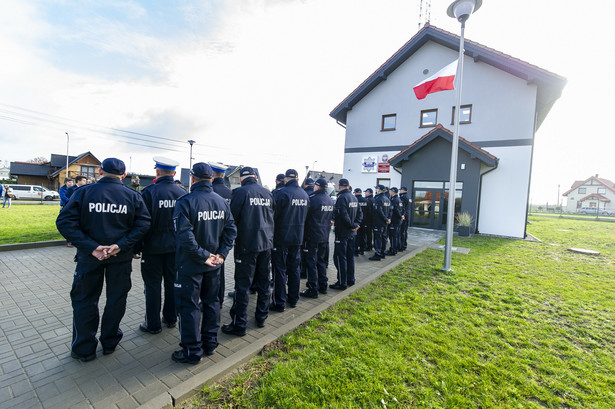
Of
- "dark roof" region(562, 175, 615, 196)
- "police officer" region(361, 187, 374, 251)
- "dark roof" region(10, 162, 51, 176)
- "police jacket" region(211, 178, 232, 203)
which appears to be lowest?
"police officer" region(361, 187, 374, 251)

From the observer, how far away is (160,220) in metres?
3.57

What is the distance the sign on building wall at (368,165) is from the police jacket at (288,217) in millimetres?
13029

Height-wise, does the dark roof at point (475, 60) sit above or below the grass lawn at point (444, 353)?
above

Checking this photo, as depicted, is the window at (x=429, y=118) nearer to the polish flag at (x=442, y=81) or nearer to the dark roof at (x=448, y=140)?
the dark roof at (x=448, y=140)

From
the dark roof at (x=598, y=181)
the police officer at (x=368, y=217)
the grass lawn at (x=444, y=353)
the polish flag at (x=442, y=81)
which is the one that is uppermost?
the dark roof at (x=598, y=181)

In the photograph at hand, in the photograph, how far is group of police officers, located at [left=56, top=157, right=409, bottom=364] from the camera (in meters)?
2.92

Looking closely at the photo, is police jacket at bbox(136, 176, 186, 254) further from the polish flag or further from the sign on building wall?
the sign on building wall

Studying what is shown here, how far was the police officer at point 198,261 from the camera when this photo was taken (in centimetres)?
295

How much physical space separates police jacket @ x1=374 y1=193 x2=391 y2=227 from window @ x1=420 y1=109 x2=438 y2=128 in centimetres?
939

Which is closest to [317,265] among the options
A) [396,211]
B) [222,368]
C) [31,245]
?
[222,368]

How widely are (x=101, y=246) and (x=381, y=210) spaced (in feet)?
21.6

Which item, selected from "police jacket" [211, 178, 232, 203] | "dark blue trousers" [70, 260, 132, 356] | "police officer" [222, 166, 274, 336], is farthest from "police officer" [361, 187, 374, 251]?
"dark blue trousers" [70, 260, 132, 356]

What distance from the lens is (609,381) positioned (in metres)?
2.94

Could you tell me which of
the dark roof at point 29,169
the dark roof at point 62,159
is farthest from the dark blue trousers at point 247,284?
the dark roof at point 29,169
